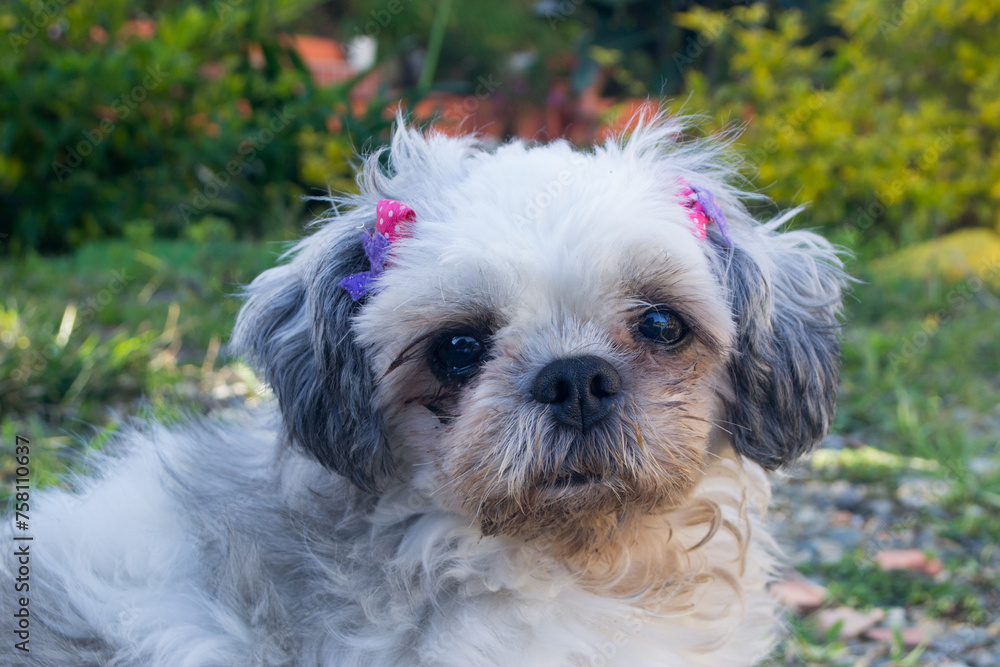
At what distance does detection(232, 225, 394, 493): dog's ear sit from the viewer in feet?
6.88

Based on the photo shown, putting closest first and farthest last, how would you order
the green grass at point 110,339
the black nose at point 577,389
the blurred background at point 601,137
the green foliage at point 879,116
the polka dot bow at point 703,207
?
the black nose at point 577,389, the polka dot bow at point 703,207, the blurred background at point 601,137, the green grass at point 110,339, the green foliage at point 879,116

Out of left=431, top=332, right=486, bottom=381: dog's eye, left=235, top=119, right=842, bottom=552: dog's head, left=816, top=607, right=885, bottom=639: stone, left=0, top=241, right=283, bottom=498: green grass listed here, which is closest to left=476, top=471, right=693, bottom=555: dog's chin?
left=235, top=119, right=842, bottom=552: dog's head

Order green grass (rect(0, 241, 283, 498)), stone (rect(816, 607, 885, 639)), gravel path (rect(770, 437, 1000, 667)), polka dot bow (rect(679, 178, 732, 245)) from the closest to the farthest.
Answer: polka dot bow (rect(679, 178, 732, 245)) → gravel path (rect(770, 437, 1000, 667)) → stone (rect(816, 607, 885, 639)) → green grass (rect(0, 241, 283, 498))

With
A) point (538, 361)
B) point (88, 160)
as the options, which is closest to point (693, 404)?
point (538, 361)

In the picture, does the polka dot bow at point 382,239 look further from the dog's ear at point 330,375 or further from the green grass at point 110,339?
the green grass at point 110,339

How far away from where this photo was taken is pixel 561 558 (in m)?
2.14

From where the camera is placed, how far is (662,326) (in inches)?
81.8

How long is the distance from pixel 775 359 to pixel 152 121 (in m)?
7.32

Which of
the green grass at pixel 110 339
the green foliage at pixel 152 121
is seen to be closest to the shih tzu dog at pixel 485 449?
the green grass at pixel 110 339

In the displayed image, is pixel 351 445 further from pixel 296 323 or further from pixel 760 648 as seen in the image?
pixel 760 648

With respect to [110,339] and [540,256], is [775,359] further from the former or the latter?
[110,339]

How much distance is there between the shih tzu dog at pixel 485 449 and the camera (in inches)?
75.9

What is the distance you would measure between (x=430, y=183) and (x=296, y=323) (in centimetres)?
51

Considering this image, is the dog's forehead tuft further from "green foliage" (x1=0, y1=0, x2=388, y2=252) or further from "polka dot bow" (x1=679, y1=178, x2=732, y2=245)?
"green foliage" (x1=0, y1=0, x2=388, y2=252)
